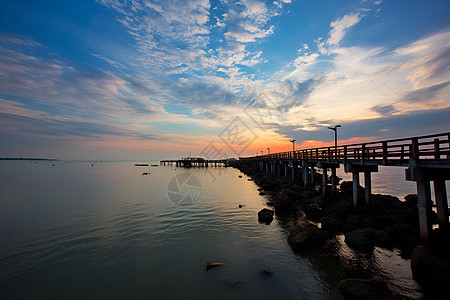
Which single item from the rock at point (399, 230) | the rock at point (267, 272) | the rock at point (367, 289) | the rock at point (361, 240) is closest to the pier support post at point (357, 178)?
the rock at point (399, 230)

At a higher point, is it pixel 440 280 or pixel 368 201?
pixel 368 201

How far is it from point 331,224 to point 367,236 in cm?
246

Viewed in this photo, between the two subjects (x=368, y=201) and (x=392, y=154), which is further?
Result: (x=368, y=201)

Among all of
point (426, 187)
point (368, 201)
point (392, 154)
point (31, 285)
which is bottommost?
point (31, 285)

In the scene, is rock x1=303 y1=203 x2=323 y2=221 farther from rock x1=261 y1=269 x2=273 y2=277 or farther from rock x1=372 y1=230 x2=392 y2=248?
rock x1=261 y1=269 x2=273 y2=277

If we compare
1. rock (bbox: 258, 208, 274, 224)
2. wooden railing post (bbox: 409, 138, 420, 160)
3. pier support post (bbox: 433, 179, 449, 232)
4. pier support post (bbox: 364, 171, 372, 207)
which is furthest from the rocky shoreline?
wooden railing post (bbox: 409, 138, 420, 160)

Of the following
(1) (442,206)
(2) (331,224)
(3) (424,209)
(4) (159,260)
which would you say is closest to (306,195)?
(2) (331,224)

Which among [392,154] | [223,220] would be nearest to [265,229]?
[223,220]

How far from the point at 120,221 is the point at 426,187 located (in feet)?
65.8

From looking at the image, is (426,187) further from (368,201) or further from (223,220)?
(223,220)

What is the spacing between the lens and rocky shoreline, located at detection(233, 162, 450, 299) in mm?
6516

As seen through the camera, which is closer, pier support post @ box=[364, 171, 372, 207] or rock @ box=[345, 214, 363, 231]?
rock @ box=[345, 214, 363, 231]

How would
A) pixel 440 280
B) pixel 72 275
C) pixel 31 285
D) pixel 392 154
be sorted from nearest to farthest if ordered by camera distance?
pixel 440 280 → pixel 31 285 → pixel 72 275 → pixel 392 154

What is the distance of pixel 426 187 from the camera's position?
9.05 meters
